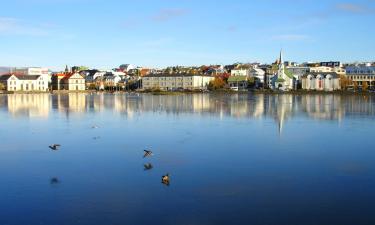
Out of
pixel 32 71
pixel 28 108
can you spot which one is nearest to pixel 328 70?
pixel 32 71

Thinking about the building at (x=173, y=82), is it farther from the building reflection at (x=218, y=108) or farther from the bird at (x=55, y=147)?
the bird at (x=55, y=147)

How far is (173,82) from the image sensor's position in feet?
250

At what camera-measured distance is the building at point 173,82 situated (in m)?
75.1

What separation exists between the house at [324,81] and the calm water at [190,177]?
5137 cm

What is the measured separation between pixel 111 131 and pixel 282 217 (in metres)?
10.8

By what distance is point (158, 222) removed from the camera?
6.58m

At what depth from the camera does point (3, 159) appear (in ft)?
36.6

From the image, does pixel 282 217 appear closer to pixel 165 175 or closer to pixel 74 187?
pixel 165 175

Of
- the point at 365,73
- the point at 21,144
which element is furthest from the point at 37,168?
the point at 365,73

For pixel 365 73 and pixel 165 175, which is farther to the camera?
pixel 365 73

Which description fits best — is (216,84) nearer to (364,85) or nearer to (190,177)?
(364,85)

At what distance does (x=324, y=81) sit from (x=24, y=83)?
4465cm

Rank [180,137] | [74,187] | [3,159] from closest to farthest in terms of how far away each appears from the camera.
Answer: [74,187], [3,159], [180,137]

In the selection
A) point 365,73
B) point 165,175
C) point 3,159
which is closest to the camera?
point 165,175
